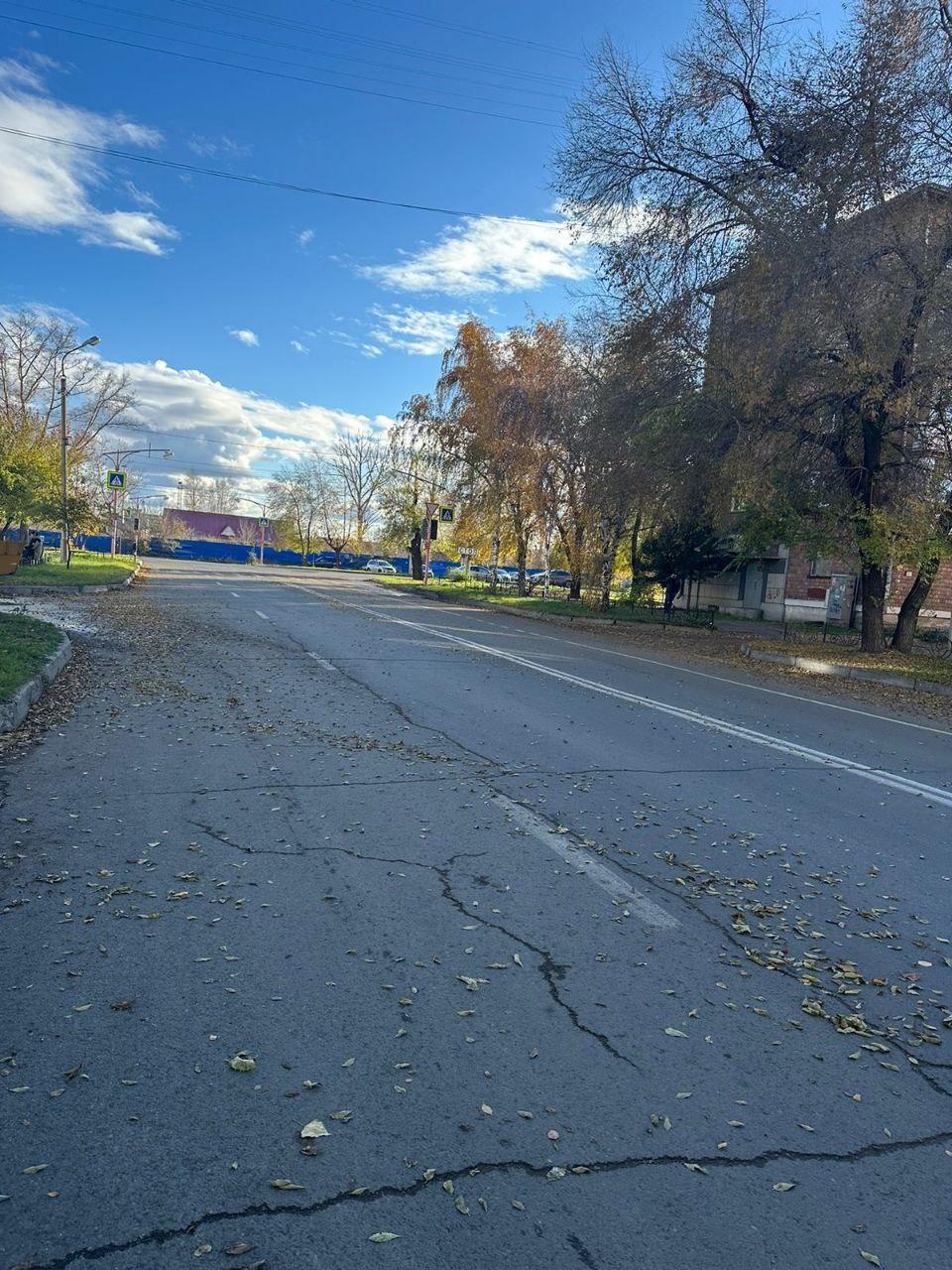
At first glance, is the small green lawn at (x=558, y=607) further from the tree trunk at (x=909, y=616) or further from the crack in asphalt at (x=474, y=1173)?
the crack in asphalt at (x=474, y=1173)

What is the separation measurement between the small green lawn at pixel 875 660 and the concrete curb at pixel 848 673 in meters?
0.13

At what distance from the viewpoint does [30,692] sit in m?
8.98

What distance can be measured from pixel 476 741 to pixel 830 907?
4.11 meters

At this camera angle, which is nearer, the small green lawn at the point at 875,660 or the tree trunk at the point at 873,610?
the small green lawn at the point at 875,660

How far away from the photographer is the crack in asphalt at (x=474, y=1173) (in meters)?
2.29

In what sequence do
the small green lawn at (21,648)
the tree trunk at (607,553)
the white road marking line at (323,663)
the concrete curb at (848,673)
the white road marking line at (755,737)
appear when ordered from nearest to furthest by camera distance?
1. the white road marking line at (755,737)
2. the small green lawn at (21,648)
3. the white road marking line at (323,663)
4. the concrete curb at (848,673)
5. the tree trunk at (607,553)

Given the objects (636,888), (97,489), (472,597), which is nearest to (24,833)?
(636,888)

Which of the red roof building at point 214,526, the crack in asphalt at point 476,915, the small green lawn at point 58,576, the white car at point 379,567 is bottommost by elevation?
the crack in asphalt at point 476,915

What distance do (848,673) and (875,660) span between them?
1.85m

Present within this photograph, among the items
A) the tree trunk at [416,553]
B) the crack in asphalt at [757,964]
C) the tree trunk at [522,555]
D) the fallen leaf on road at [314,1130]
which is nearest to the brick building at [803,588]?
the tree trunk at [522,555]

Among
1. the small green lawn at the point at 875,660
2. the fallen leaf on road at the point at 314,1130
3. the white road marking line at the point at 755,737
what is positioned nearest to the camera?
the fallen leaf on road at the point at 314,1130

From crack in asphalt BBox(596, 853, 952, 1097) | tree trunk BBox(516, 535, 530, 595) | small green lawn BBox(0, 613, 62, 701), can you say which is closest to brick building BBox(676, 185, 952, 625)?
small green lawn BBox(0, 613, 62, 701)

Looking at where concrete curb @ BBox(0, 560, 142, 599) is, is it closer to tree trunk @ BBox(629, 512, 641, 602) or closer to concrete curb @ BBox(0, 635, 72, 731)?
concrete curb @ BBox(0, 635, 72, 731)

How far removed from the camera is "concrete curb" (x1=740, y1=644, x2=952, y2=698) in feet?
51.3
